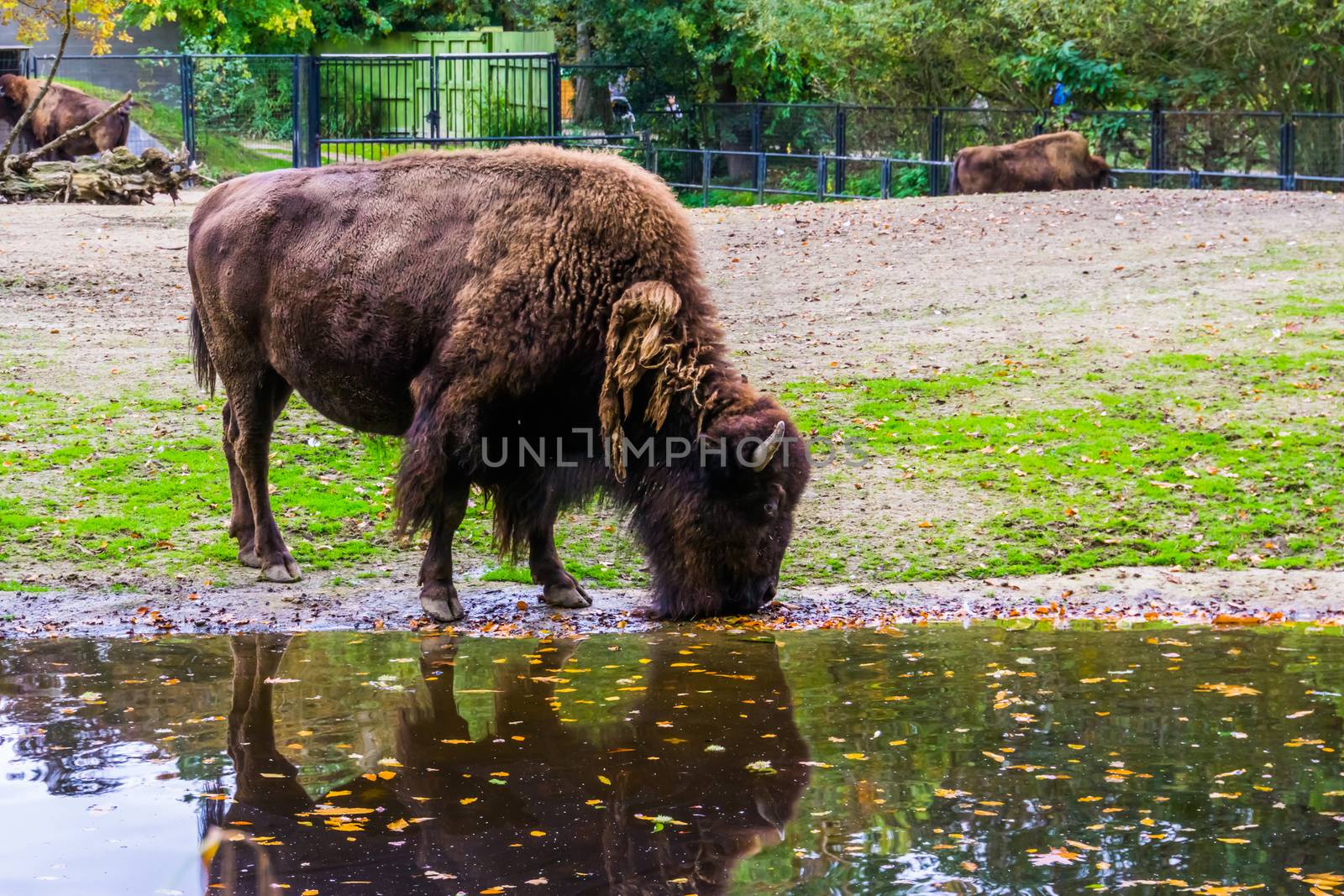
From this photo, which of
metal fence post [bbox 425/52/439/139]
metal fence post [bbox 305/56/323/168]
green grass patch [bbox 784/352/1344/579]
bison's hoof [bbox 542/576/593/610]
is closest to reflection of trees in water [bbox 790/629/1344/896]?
green grass patch [bbox 784/352/1344/579]

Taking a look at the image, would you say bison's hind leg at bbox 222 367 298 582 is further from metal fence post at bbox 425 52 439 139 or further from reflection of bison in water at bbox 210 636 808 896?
metal fence post at bbox 425 52 439 139

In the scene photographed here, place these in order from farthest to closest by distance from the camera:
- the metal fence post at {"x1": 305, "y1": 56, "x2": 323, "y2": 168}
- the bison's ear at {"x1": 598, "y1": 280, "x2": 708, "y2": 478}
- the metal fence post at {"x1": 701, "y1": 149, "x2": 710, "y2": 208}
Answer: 1. the metal fence post at {"x1": 701, "y1": 149, "x2": 710, "y2": 208}
2. the metal fence post at {"x1": 305, "y1": 56, "x2": 323, "y2": 168}
3. the bison's ear at {"x1": 598, "y1": 280, "x2": 708, "y2": 478}

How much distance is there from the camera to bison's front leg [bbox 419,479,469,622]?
25.7 ft

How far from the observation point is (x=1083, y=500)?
31.4 feet

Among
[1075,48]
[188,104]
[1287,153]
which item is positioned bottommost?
[1287,153]

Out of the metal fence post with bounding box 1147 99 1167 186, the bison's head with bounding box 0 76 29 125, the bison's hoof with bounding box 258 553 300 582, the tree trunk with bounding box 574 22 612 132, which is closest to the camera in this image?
the bison's hoof with bounding box 258 553 300 582

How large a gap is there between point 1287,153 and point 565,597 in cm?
1878

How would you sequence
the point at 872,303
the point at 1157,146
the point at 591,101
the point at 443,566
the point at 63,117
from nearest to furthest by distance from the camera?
the point at 443,566 < the point at 872,303 < the point at 1157,146 < the point at 63,117 < the point at 591,101

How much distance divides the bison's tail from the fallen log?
13994mm

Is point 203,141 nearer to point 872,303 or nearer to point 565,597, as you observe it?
point 872,303

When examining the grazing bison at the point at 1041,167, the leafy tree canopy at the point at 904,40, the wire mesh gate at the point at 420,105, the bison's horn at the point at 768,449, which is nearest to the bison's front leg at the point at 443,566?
the bison's horn at the point at 768,449

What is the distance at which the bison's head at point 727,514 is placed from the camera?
295 inches

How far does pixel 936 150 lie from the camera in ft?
91.4

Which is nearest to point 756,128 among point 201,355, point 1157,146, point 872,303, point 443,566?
point 1157,146
